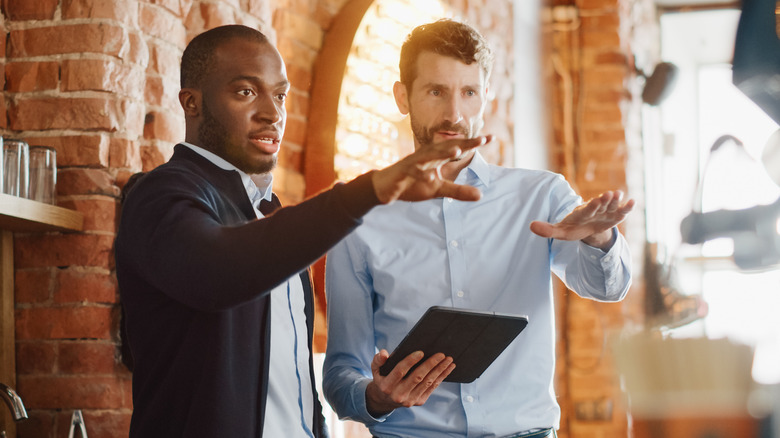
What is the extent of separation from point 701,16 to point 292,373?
449 cm

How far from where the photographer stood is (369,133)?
2.22m

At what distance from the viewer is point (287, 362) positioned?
1.10 meters

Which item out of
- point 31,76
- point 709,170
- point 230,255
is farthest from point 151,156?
point 709,170

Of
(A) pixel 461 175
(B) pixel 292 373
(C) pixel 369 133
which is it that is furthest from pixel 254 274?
(C) pixel 369 133

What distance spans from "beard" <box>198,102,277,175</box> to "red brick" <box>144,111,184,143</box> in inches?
19.6

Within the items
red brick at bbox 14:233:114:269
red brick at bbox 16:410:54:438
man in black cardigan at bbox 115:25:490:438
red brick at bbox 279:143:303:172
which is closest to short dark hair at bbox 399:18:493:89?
man in black cardigan at bbox 115:25:490:438

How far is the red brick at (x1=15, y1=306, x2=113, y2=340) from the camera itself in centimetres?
149

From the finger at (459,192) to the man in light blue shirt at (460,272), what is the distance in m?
0.45

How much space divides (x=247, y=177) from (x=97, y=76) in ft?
1.69

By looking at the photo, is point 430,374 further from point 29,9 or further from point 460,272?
point 29,9

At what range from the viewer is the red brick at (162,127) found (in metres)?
1.59

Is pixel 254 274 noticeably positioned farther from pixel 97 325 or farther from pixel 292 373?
pixel 97 325

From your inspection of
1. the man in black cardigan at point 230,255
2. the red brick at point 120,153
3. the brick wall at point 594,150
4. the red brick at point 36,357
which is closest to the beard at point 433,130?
the man in black cardigan at point 230,255

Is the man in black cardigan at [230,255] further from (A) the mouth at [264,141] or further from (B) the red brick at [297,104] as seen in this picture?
(B) the red brick at [297,104]
